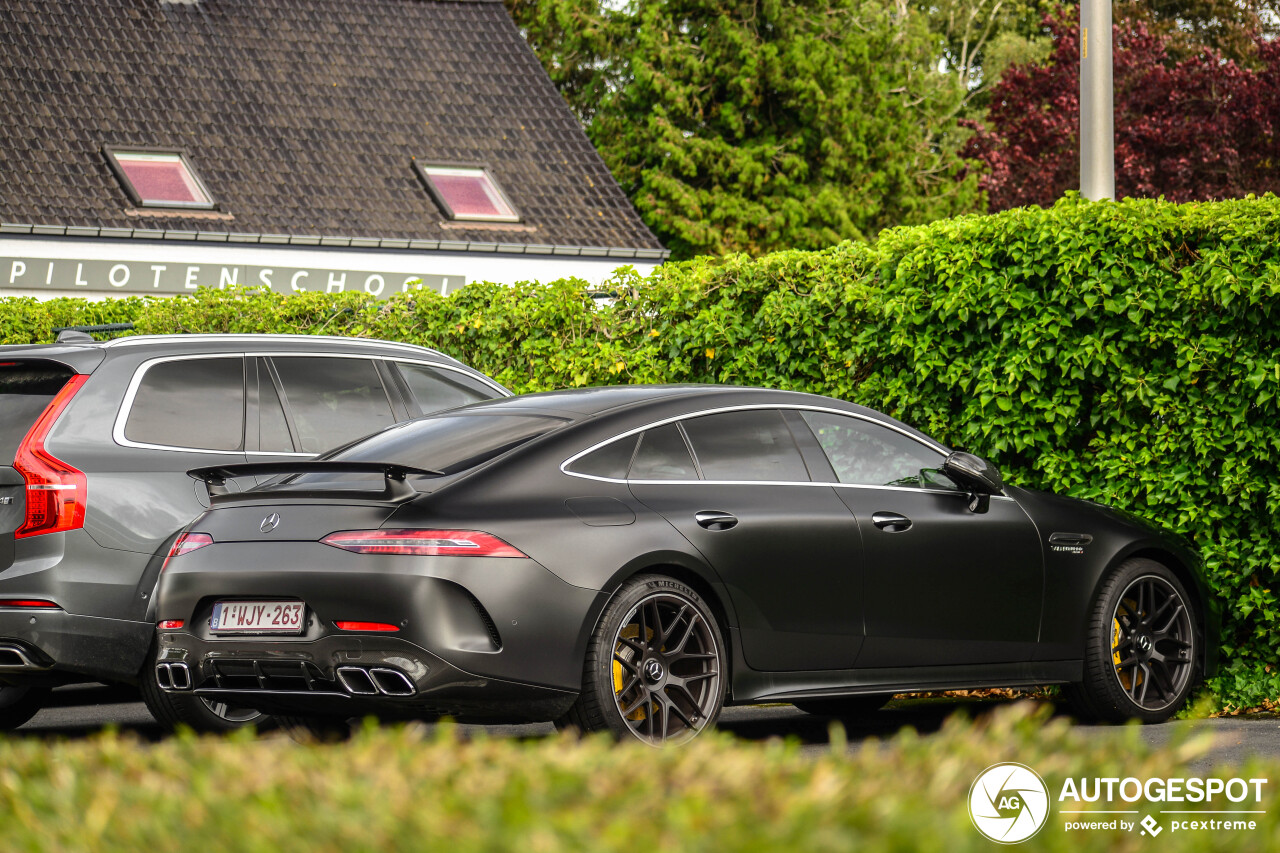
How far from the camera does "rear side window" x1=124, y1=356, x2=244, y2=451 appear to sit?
7715mm

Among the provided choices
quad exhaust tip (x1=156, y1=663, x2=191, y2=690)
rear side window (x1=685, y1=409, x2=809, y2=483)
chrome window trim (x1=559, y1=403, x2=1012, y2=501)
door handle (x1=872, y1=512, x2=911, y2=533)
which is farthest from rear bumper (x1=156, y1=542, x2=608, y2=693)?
door handle (x1=872, y1=512, x2=911, y2=533)

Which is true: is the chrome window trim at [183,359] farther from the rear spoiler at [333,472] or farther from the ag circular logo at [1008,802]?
the ag circular logo at [1008,802]

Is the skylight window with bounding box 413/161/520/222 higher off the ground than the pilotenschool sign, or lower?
higher

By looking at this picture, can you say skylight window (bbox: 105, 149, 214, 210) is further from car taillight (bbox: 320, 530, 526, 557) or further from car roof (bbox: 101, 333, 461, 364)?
car taillight (bbox: 320, 530, 526, 557)

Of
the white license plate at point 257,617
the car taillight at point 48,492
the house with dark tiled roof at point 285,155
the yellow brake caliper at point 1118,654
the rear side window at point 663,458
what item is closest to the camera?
the white license plate at point 257,617

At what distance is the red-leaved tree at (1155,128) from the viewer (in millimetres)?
35375

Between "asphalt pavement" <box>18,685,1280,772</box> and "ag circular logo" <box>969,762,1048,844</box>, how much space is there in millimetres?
3991

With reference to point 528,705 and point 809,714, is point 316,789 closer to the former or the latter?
→ point 528,705

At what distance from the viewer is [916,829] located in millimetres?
2254

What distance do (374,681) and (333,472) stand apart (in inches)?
38.3

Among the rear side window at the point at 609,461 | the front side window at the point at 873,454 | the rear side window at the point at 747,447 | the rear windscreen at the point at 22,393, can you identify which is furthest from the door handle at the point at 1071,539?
the rear windscreen at the point at 22,393

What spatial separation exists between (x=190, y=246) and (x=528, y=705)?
2144 cm

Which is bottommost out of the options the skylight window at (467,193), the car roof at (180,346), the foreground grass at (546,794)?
the foreground grass at (546,794)

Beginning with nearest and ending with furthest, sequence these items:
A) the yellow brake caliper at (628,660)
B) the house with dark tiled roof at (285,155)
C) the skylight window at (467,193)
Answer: the yellow brake caliper at (628,660) < the house with dark tiled roof at (285,155) < the skylight window at (467,193)
